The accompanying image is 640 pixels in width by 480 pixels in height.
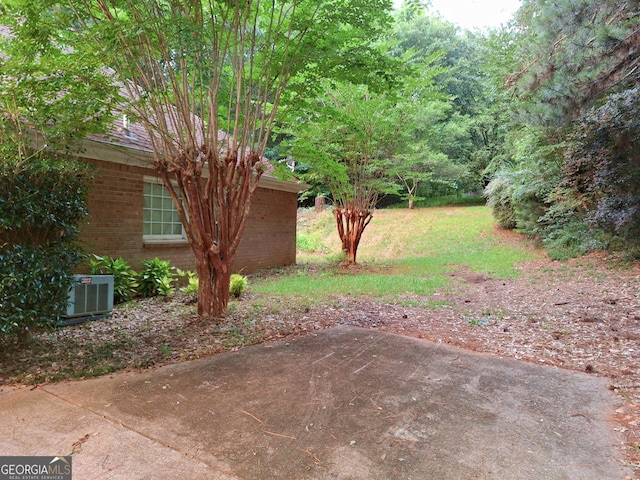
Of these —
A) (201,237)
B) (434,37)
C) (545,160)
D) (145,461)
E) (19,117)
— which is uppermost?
(434,37)

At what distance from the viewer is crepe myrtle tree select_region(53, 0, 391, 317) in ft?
13.7

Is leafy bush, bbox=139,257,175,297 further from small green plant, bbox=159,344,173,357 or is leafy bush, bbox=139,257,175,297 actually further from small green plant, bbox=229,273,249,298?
small green plant, bbox=159,344,173,357

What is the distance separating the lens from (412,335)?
15.4ft

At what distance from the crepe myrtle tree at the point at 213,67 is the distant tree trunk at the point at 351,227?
6.77 metres

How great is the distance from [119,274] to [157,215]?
176cm

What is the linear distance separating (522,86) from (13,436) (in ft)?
27.8

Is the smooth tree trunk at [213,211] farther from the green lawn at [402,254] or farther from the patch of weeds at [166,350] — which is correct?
the green lawn at [402,254]

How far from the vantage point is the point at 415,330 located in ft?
16.1

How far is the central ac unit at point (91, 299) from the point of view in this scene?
474 centimetres

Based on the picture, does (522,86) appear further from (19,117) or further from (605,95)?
(19,117)

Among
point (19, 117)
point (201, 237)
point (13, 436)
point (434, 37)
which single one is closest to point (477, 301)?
point (201, 237)

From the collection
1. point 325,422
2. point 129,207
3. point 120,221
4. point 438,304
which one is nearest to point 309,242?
point 129,207

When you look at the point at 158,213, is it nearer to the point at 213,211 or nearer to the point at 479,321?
the point at 213,211

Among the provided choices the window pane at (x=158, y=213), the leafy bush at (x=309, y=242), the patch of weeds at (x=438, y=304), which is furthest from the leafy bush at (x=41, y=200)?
the leafy bush at (x=309, y=242)
